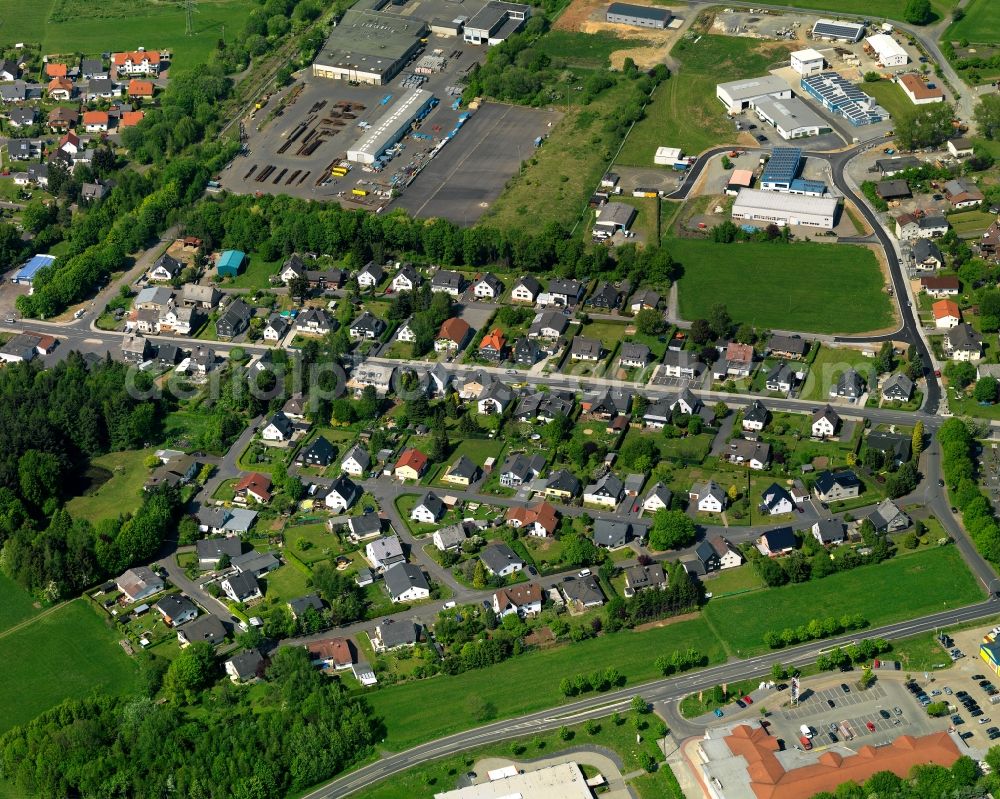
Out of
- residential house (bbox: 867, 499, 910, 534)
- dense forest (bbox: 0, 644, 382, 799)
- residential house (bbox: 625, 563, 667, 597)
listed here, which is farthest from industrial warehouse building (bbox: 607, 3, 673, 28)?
dense forest (bbox: 0, 644, 382, 799)

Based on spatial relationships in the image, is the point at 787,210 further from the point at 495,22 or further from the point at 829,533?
the point at 495,22

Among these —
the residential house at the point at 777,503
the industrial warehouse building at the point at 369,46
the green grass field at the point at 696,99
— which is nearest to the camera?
the residential house at the point at 777,503

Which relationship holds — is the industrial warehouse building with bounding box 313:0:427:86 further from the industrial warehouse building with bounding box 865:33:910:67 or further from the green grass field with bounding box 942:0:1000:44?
the green grass field with bounding box 942:0:1000:44

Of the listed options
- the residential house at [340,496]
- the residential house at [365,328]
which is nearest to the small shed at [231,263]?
the residential house at [365,328]

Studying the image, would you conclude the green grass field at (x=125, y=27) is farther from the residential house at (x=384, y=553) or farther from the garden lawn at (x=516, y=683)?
the garden lawn at (x=516, y=683)

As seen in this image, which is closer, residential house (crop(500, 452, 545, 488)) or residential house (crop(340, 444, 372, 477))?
residential house (crop(500, 452, 545, 488))

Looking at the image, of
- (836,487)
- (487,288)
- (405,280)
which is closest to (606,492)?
(836,487)
